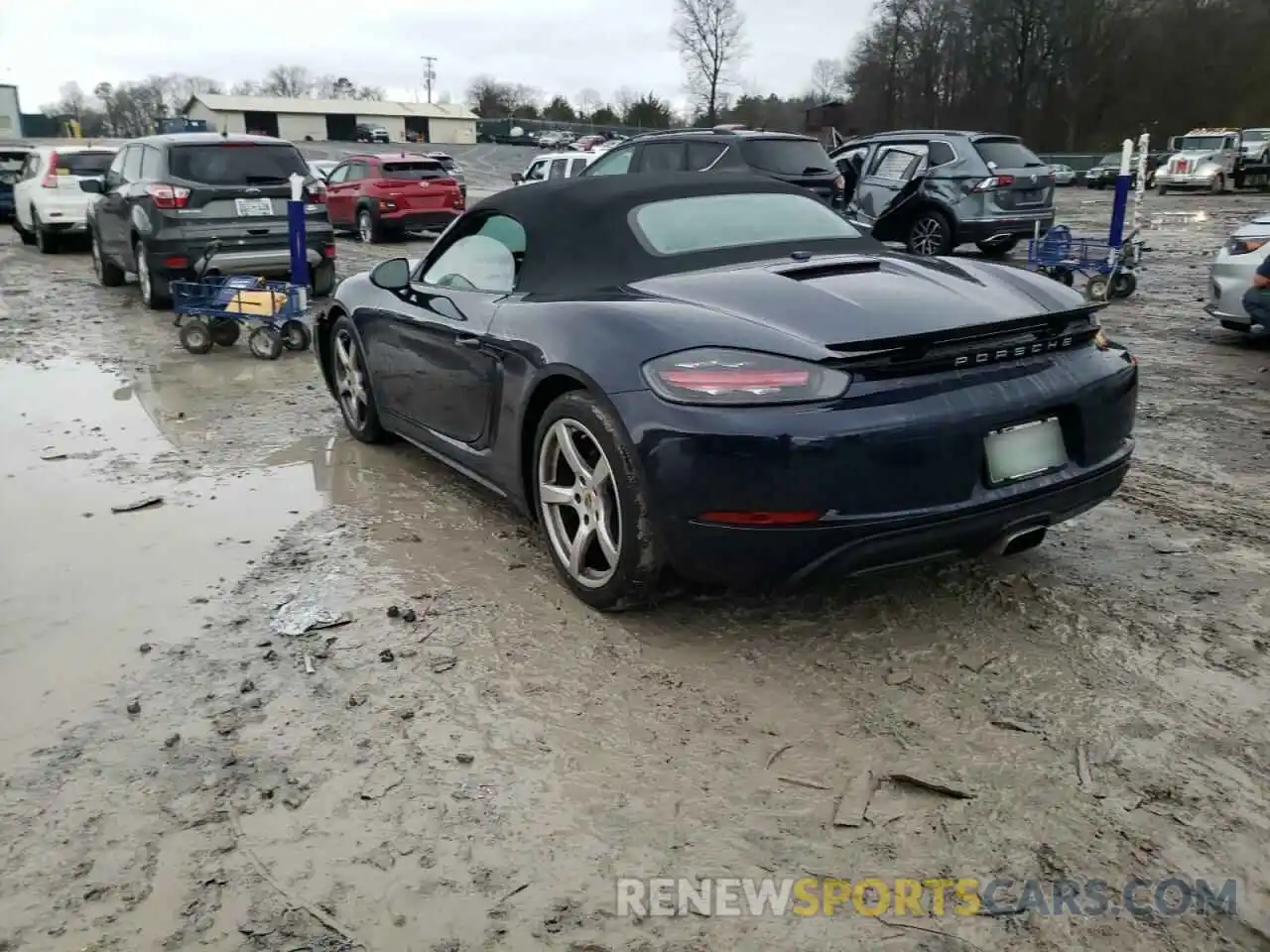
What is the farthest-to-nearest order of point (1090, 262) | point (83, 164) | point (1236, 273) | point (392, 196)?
point (392, 196) → point (83, 164) → point (1090, 262) → point (1236, 273)

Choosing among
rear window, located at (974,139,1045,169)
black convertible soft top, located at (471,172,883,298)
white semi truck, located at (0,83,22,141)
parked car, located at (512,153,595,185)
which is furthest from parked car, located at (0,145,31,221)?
white semi truck, located at (0,83,22,141)

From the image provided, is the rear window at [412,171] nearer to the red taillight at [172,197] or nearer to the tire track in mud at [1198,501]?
the red taillight at [172,197]

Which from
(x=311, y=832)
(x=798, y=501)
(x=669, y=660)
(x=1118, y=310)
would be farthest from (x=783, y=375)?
(x=1118, y=310)

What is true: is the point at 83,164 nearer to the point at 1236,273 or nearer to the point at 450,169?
the point at 450,169

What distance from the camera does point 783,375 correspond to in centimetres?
296

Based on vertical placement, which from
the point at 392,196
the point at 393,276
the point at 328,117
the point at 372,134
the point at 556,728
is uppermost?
the point at 328,117

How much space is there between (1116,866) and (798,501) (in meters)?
1.18

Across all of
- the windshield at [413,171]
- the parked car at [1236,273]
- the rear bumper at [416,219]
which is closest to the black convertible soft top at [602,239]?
the parked car at [1236,273]

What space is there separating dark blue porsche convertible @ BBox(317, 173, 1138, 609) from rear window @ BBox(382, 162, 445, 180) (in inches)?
592

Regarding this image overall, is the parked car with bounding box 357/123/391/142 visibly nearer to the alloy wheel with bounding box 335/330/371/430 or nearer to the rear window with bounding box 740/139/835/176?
the rear window with bounding box 740/139/835/176

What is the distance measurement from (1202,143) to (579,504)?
36.8m

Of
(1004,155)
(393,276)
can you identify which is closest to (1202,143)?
(1004,155)

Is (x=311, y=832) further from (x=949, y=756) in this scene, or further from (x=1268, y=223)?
(x=1268, y=223)

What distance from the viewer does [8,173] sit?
74.6ft
